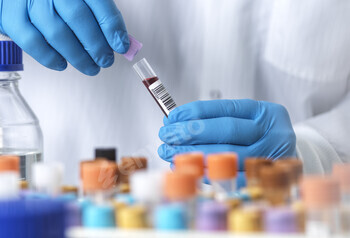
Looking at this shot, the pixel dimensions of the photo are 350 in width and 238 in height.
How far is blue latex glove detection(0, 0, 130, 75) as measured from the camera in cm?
142

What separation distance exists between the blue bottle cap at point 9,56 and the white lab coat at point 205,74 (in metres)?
0.67

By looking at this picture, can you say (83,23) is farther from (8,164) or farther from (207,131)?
(8,164)

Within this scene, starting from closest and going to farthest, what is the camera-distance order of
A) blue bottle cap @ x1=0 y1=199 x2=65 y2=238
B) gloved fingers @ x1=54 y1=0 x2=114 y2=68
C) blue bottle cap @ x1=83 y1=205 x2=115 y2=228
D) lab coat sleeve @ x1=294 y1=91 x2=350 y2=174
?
1. blue bottle cap @ x1=0 y1=199 x2=65 y2=238
2. blue bottle cap @ x1=83 y1=205 x2=115 y2=228
3. gloved fingers @ x1=54 y1=0 x2=114 y2=68
4. lab coat sleeve @ x1=294 y1=91 x2=350 y2=174

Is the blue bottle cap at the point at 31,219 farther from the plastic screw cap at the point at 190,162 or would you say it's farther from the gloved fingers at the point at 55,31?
the gloved fingers at the point at 55,31

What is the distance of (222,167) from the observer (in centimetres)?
73

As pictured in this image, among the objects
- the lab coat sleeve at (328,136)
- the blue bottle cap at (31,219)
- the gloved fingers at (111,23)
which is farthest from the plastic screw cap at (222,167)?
the lab coat sleeve at (328,136)

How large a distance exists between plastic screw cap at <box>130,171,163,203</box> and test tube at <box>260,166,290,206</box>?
0.12m

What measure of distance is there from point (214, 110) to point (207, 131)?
0.06 m

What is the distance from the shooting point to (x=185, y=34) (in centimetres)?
178

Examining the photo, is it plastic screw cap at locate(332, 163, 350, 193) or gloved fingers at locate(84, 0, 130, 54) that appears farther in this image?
gloved fingers at locate(84, 0, 130, 54)

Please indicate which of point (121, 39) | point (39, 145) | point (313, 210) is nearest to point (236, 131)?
point (121, 39)

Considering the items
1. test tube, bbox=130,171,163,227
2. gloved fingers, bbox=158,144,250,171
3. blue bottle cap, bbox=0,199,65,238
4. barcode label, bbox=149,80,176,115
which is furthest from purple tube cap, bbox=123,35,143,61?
blue bottle cap, bbox=0,199,65,238

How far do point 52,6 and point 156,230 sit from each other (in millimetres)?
957

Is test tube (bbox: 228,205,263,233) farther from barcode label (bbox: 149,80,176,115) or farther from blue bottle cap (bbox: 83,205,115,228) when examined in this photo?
barcode label (bbox: 149,80,176,115)
